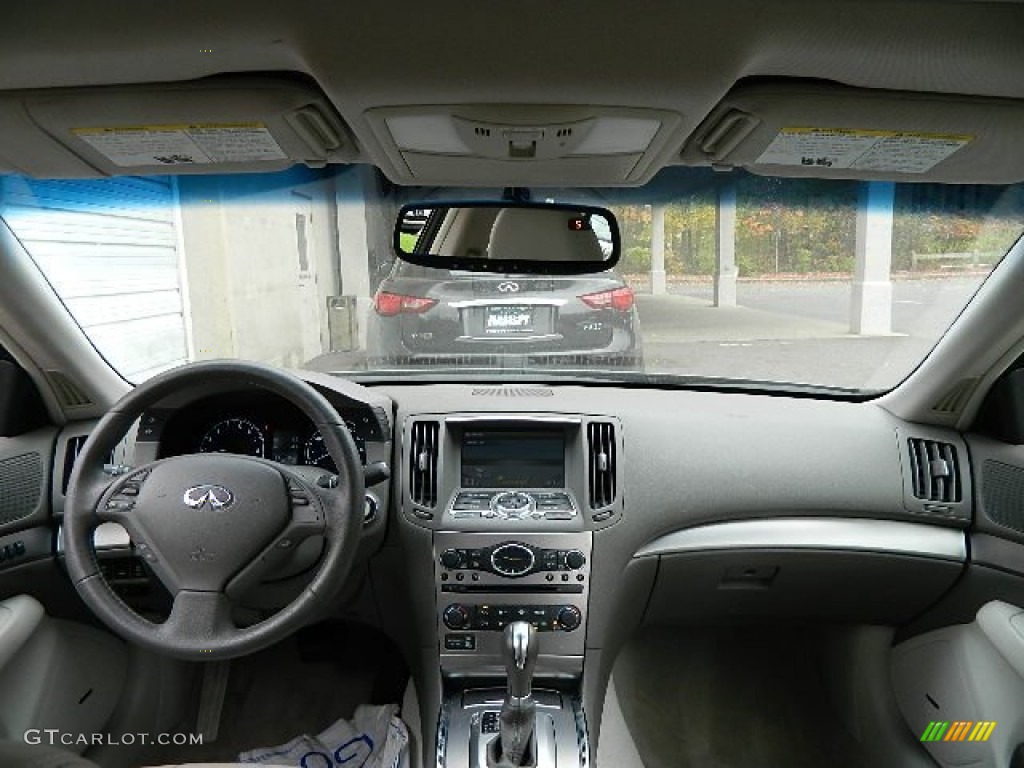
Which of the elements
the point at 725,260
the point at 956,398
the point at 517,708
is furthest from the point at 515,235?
the point at 725,260

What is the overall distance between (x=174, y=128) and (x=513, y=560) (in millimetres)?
1711

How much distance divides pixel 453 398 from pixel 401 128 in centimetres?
144

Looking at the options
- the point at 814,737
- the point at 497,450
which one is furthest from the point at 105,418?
the point at 814,737

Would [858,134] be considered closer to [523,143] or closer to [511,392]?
[523,143]

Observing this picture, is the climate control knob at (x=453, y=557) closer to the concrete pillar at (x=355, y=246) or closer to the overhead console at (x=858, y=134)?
the concrete pillar at (x=355, y=246)

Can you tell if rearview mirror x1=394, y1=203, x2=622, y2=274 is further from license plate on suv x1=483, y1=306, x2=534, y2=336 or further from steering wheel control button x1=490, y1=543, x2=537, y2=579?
steering wheel control button x1=490, y1=543, x2=537, y2=579

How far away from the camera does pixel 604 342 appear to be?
3428 millimetres

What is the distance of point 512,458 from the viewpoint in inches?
114

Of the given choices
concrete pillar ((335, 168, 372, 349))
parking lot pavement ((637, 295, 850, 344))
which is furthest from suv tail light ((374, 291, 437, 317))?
parking lot pavement ((637, 295, 850, 344))

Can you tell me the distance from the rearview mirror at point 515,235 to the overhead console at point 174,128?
594mm

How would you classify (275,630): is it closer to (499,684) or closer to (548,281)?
(499,684)

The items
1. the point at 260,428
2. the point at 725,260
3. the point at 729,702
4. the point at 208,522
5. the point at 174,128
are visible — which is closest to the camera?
the point at 174,128

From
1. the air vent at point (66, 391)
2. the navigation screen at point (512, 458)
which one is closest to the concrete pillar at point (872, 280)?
the navigation screen at point (512, 458)

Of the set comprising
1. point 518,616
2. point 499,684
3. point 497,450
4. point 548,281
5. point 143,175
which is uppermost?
point 143,175
